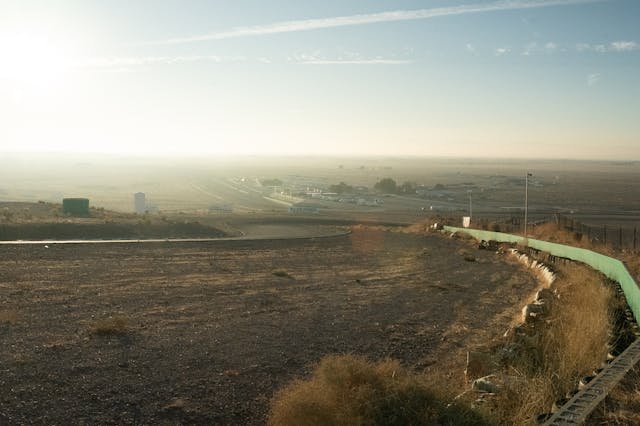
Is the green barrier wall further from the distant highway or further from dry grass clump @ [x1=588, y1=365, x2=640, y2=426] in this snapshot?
the distant highway

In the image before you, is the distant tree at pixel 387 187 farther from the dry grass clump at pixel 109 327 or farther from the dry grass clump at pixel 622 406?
the dry grass clump at pixel 622 406

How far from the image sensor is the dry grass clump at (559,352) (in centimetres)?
873

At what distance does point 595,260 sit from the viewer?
23906 millimetres

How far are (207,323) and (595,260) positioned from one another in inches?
604

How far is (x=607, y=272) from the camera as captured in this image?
845 inches

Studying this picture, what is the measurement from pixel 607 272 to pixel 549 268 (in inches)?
180

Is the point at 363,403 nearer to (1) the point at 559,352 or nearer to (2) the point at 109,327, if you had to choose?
(1) the point at 559,352

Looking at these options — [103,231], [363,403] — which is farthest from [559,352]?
[103,231]

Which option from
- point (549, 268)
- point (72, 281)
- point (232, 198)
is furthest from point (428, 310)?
point (232, 198)

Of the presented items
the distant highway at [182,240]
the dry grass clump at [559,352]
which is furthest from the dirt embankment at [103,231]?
the dry grass clump at [559,352]

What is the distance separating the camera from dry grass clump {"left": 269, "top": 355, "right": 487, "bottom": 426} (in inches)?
304

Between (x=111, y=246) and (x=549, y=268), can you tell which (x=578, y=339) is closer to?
(x=549, y=268)

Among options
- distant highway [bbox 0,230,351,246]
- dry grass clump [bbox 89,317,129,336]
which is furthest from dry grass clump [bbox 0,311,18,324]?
distant highway [bbox 0,230,351,246]

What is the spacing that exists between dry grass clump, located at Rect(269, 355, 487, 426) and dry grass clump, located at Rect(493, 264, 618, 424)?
98 centimetres
